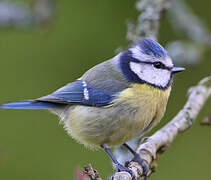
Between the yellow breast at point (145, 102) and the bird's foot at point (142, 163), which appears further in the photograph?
the yellow breast at point (145, 102)

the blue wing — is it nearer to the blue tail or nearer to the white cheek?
the blue tail

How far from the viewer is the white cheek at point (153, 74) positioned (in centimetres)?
231

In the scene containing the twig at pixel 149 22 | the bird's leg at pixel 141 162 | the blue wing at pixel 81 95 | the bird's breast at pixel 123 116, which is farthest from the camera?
the twig at pixel 149 22

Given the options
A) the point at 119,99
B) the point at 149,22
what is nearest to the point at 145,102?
the point at 119,99

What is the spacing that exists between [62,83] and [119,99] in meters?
1.03

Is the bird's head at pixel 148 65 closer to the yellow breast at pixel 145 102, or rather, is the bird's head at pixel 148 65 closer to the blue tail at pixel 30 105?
the yellow breast at pixel 145 102

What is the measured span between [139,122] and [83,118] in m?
0.30

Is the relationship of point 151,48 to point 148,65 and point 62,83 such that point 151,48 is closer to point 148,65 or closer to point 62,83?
point 148,65

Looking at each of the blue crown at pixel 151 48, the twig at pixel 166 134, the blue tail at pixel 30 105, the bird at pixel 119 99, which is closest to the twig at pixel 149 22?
the bird at pixel 119 99

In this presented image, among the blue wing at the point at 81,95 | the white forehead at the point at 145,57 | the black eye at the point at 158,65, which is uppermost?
the white forehead at the point at 145,57

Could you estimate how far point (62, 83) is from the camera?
10.7 feet

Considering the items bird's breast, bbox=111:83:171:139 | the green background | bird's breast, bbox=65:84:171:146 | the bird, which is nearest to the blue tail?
the bird

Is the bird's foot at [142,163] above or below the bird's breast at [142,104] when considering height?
below

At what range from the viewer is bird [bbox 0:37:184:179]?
2246 millimetres
